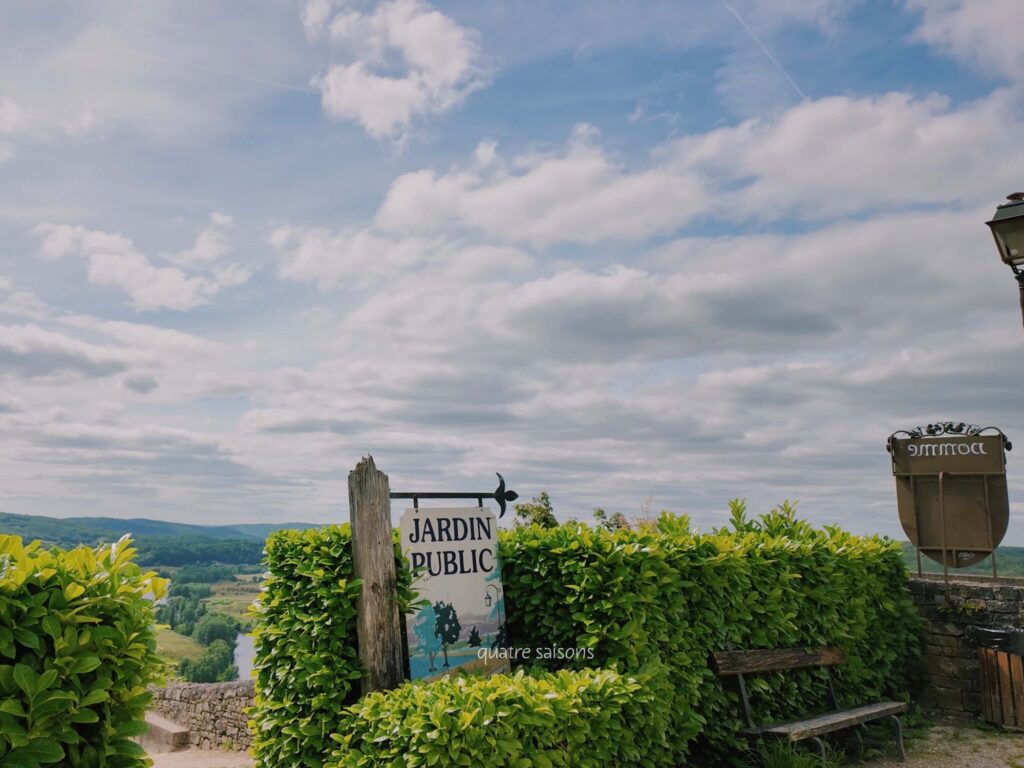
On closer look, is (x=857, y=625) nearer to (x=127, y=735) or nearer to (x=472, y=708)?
(x=472, y=708)

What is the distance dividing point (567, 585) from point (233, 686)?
641 centimetres

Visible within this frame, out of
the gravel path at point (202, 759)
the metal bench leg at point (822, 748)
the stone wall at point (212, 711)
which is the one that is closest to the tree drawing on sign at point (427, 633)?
the metal bench leg at point (822, 748)

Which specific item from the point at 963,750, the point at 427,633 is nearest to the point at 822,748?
the point at 963,750

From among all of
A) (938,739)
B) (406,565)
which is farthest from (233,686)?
(938,739)

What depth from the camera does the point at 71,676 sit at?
3785 mm

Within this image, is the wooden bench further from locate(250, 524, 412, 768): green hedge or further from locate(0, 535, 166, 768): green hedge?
locate(0, 535, 166, 768): green hedge

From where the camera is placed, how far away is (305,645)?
20.6 feet

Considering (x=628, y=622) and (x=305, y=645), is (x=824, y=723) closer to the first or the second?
(x=628, y=622)

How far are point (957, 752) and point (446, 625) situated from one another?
18.3 ft

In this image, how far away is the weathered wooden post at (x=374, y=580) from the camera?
6180 millimetres

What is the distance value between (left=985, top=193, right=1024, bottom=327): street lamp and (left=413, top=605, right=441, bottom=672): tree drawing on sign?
19.4 feet

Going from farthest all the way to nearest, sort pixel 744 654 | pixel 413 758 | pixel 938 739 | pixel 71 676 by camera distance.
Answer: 1. pixel 938 739
2. pixel 744 654
3. pixel 413 758
4. pixel 71 676

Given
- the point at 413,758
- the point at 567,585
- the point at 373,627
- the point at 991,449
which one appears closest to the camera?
the point at 413,758

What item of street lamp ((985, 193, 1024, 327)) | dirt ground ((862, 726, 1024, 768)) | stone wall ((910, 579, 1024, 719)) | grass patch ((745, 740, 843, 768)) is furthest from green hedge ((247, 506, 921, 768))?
street lamp ((985, 193, 1024, 327))
